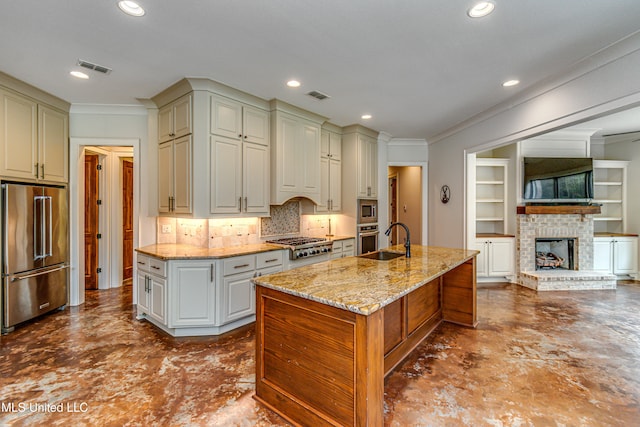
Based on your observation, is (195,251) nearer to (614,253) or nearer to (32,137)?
(32,137)

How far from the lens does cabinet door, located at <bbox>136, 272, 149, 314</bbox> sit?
3.32 m

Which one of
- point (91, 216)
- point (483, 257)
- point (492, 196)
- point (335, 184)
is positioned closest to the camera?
point (91, 216)

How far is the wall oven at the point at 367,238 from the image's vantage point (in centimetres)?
495

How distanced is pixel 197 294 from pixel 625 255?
23.0ft

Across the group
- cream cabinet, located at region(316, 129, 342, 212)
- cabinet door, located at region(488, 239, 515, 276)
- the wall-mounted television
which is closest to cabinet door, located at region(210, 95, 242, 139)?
cream cabinet, located at region(316, 129, 342, 212)

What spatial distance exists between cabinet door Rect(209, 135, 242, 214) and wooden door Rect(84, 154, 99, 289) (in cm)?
277

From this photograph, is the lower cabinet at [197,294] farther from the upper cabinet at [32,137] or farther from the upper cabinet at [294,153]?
the upper cabinet at [32,137]

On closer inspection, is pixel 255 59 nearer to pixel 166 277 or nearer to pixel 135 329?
pixel 166 277

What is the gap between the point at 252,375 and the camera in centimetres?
237

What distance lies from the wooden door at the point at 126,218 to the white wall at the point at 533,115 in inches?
215

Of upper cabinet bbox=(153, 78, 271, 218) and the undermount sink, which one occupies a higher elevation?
upper cabinet bbox=(153, 78, 271, 218)

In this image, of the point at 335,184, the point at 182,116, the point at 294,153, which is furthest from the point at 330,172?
the point at 182,116

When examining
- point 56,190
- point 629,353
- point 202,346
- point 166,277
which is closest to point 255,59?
point 166,277

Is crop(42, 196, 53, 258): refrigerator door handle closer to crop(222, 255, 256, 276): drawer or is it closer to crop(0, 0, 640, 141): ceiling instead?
crop(0, 0, 640, 141): ceiling
